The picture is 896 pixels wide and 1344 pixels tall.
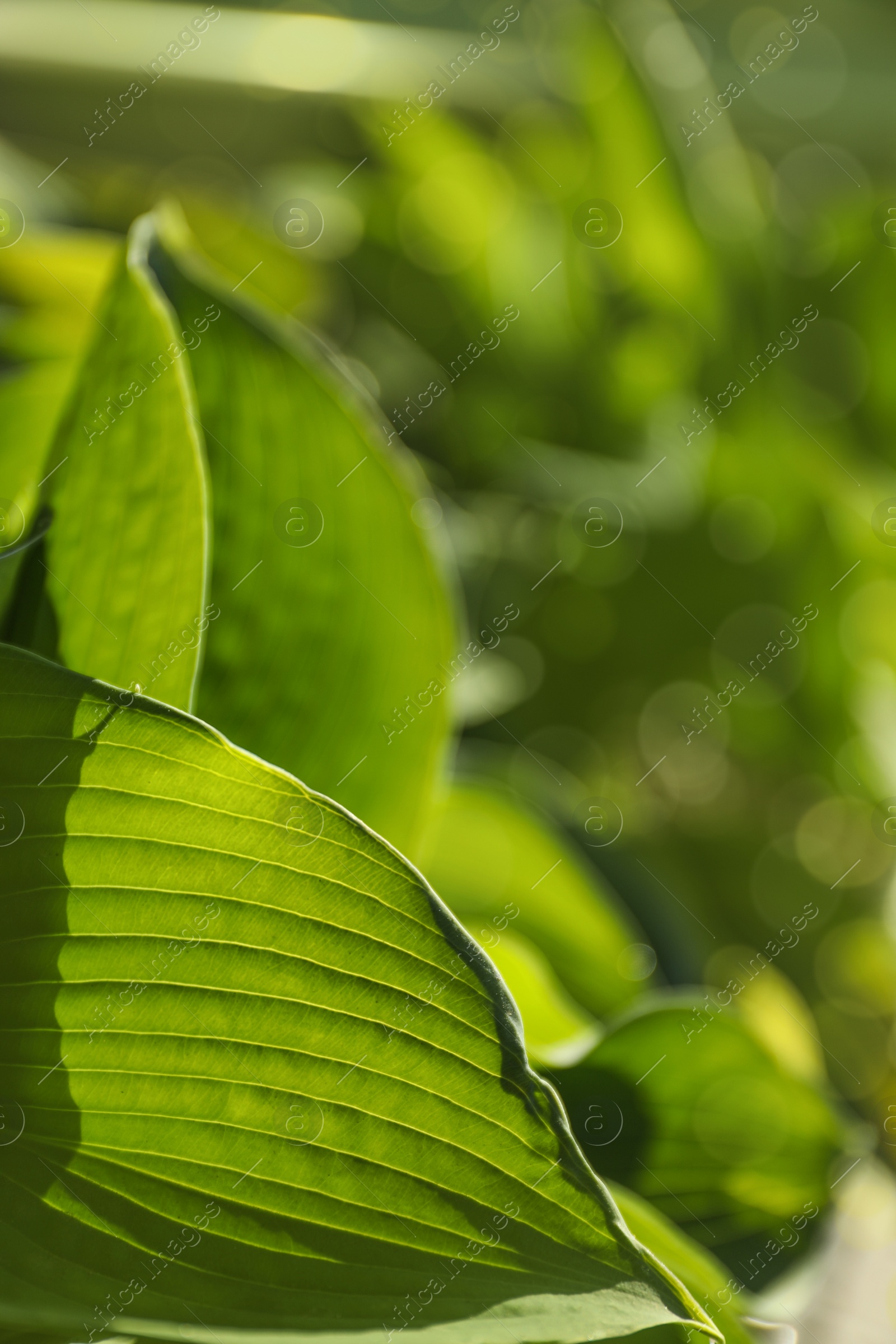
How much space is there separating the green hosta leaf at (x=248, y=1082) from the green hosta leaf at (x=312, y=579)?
0.25ft

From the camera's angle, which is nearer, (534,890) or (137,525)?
(137,525)

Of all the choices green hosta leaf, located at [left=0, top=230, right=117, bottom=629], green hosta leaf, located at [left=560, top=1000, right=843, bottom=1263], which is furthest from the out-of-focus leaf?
green hosta leaf, located at [left=0, top=230, right=117, bottom=629]

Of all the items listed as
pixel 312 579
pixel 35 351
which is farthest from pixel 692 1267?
pixel 35 351

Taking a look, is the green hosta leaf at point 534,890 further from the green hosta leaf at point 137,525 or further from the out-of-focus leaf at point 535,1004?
the green hosta leaf at point 137,525

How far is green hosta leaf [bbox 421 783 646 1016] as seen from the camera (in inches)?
11.9

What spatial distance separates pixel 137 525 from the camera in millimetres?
173

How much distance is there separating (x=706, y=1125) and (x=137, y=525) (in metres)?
0.18

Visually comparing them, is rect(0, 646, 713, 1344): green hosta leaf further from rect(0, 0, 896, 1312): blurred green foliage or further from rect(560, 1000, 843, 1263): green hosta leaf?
rect(0, 0, 896, 1312): blurred green foliage

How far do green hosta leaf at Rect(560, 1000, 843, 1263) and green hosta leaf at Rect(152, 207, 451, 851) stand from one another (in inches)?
2.7

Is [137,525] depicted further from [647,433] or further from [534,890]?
[647,433]

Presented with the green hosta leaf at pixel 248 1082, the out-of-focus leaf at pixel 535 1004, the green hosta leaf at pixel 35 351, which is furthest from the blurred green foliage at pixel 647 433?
the green hosta leaf at pixel 248 1082

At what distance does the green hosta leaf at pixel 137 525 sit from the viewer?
169 mm

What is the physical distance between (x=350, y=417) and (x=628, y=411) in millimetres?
350

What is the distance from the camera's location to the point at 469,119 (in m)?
0.72
